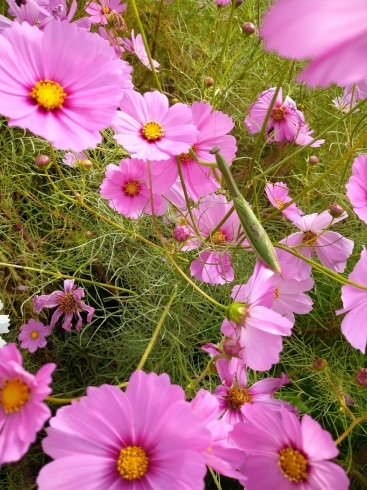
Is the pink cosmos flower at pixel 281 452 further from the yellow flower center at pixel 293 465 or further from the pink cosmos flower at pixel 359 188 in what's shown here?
the pink cosmos flower at pixel 359 188

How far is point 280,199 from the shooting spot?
694 mm

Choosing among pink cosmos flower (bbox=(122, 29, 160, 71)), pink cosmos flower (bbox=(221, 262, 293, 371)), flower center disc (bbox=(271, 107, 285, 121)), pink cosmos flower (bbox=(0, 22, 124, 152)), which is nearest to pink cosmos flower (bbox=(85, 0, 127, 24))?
pink cosmos flower (bbox=(122, 29, 160, 71))

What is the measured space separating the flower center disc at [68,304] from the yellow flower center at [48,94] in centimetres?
36

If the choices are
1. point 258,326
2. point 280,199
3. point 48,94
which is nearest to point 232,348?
point 258,326

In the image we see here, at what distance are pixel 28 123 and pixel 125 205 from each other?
245 mm

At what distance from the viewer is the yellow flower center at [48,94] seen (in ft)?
1.27

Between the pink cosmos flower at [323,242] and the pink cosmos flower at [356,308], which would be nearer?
the pink cosmos flower at [356,308]

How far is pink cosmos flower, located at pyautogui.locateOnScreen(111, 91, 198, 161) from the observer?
434 millimetres

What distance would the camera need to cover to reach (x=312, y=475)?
32 centimetres

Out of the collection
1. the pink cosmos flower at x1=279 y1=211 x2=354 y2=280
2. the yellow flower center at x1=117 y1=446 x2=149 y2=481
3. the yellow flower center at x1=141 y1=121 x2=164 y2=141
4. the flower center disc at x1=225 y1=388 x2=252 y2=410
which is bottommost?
the yellow flower center at x1=117 y1=446 x2=149 y2=481

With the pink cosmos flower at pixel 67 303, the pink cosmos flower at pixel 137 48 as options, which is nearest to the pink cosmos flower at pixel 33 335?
the pink cosmos flower at pixel 67 303

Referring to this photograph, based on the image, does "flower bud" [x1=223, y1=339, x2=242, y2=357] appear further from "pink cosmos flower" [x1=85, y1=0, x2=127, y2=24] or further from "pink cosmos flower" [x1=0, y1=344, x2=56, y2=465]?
"pink cosmos flower" [x1=85, y1=0, x2=127, y2=24]

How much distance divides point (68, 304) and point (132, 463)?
41 cm

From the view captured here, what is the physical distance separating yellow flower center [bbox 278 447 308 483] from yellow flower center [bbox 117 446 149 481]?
94 millimetres
